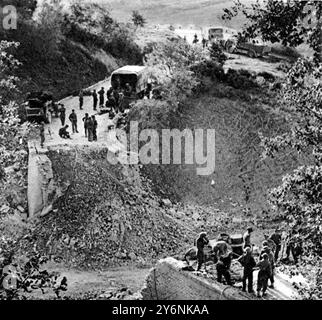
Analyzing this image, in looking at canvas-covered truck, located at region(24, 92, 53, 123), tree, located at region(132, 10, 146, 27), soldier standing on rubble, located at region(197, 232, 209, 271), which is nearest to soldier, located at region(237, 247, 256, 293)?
soldier standing on rubble, located at region(197, 232, 209, 271)

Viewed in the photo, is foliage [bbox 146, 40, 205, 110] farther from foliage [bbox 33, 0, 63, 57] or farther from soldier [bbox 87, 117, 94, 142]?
soldier [bbox 87, 117, 94, 142]

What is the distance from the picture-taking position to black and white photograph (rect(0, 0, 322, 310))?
12250mm

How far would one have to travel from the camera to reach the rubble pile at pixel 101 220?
22828mm

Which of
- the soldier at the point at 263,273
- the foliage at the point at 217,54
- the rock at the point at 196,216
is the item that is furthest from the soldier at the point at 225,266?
the foliage at the point at 217,54

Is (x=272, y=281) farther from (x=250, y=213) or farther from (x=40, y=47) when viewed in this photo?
(x=40, y=47)

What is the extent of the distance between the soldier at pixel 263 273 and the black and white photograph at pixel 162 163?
4 centimetres

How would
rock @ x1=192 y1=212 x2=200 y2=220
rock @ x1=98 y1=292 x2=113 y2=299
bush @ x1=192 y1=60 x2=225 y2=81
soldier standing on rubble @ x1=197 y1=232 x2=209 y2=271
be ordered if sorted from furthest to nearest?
bush @ x1=192 y1=60 x2=225 y2=81 < rock @ x1=192 y1=212 x2=200 y2=220 < rock @ x1=98 y1=292 x2=113 y2=299 < soldier standing on rubble @ x1=197 y1=232 x2=209 y2=271

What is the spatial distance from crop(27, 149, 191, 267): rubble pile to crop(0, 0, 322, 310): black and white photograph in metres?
0.05

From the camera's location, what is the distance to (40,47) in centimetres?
3597

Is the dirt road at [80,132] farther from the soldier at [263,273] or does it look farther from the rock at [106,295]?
the soldier at [263,273]

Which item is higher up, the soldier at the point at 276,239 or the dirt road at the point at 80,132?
the dirt road at the point at 80,132

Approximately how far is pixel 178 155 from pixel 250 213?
14.5 ft
